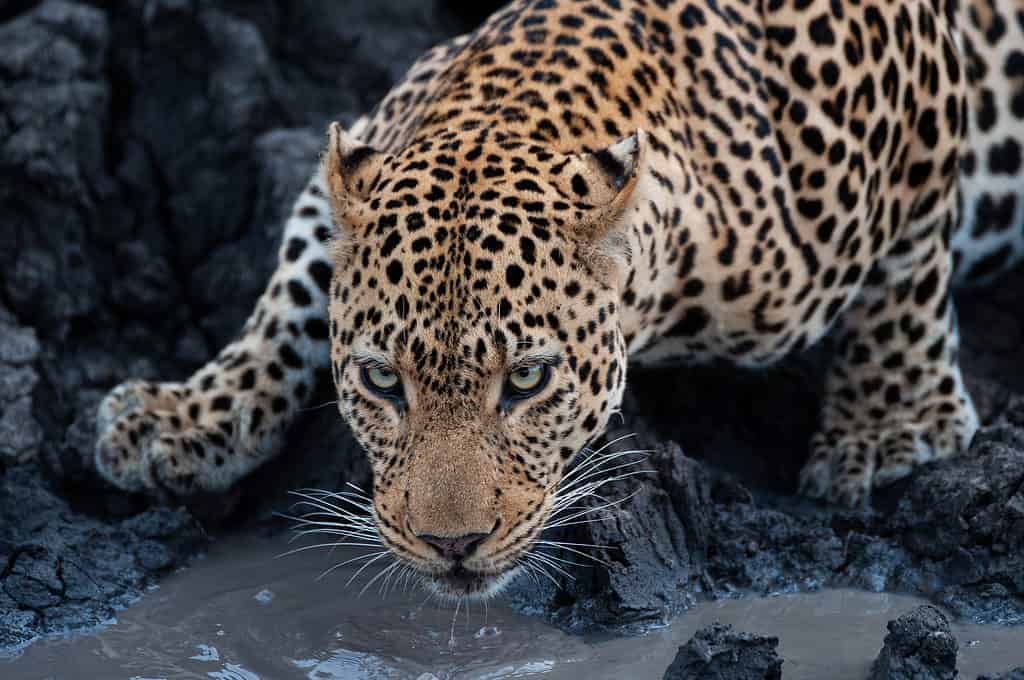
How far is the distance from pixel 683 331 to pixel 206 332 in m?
3.50

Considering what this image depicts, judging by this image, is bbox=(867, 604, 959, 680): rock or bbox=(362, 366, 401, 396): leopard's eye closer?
bbox=(867, 604, 959, 680): rock

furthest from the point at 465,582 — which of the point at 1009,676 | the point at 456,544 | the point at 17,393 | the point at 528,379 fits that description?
the point at 17,393

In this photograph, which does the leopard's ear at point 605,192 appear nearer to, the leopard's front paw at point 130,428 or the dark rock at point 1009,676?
the dark rock at point 1009,676

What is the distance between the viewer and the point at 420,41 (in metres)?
11.5

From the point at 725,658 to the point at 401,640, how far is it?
152 cm

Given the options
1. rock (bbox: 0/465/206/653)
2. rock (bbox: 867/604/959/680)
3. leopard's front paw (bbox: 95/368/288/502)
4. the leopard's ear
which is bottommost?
rock (bbox: 867/604/959/680)

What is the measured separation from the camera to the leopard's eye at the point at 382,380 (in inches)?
241

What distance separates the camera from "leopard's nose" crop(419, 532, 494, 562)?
5.83 meters

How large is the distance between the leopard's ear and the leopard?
13 millimetres

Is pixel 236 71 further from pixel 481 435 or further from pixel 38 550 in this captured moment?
pixel 481 435

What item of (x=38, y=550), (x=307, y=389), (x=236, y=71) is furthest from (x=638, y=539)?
(x=236, y=71)

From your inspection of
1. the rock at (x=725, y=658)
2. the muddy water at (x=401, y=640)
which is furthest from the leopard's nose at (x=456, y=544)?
the rock at (x=725, y=658)

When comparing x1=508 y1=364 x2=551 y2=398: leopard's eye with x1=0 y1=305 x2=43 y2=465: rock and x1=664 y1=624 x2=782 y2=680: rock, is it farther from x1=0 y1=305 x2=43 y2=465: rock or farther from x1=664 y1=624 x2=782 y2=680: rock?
x1=0 y1=305 x2=43 y2=465: rock

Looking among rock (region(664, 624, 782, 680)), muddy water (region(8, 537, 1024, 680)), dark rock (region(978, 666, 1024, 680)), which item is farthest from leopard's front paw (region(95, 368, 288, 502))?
dark rock (region(978, 666, 1024, 680))
